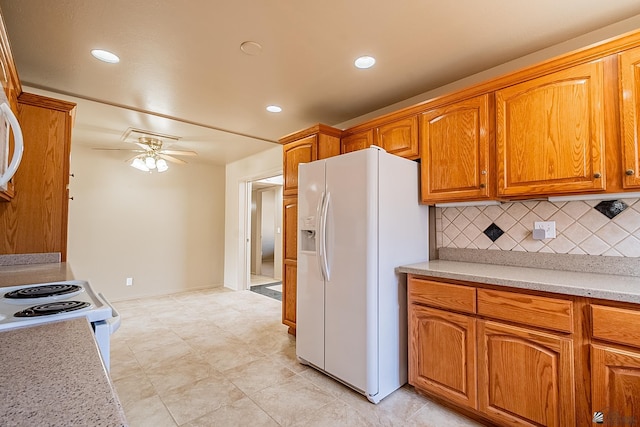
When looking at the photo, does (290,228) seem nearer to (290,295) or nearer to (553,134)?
(290,295)

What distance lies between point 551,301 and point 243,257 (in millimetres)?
4611

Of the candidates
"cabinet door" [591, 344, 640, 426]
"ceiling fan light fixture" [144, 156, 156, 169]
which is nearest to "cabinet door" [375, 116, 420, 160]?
"cabinet door" [591, 344, 640, 426]

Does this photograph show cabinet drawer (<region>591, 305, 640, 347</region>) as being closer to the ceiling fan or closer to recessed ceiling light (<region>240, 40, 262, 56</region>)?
recessed ceiling light (<region>240, 40, 262, 56</region>)

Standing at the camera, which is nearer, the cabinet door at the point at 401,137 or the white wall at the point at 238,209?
the cabinet door at the point at 401,137

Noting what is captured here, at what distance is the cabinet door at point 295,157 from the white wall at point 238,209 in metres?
1.45

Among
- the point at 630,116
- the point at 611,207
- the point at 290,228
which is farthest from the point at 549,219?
the point at 290,228

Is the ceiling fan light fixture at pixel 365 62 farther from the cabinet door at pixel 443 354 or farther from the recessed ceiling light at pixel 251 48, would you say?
the cabinet door at pixel 443 354

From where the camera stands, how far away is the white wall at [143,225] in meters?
4.46

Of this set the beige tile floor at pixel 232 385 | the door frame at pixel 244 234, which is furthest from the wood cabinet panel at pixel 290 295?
the door frame at pixel 244 234

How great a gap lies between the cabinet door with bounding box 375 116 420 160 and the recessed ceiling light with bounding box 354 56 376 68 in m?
0.54

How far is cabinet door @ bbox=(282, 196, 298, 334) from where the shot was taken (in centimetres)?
318

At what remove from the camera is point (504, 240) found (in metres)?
2.26

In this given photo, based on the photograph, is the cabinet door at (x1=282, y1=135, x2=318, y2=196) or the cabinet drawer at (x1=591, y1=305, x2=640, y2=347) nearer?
the cabinet drawer at (x1=591, y1=305, x2=640, y2=347)

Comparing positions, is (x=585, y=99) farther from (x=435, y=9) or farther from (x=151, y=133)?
(x=151, y=133)
